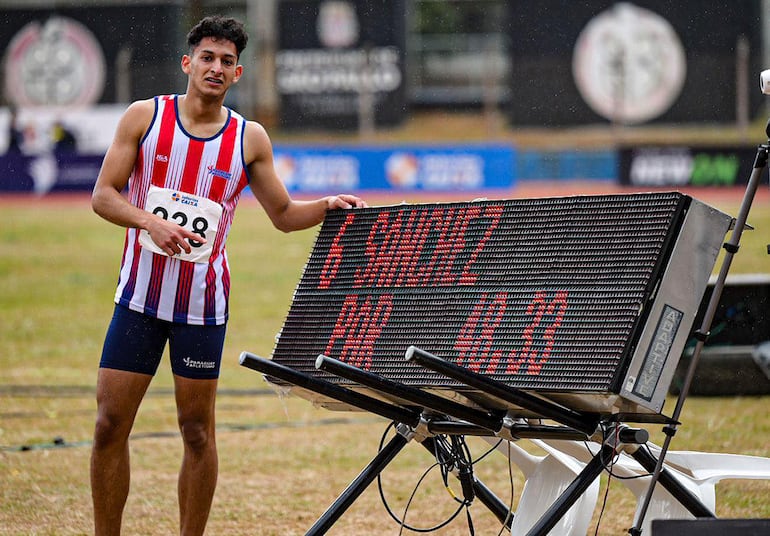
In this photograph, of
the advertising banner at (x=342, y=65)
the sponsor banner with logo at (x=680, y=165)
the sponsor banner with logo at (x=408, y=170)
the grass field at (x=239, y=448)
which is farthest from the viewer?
the advertising banner at (x=342, y=65)

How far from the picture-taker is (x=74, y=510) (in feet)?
22.7

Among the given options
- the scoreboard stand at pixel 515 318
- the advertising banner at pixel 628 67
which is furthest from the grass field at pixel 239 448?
the advertising banner at pixel 628 67

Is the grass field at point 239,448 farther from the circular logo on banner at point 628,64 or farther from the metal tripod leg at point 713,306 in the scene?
the circular logo on banner at point 628,64

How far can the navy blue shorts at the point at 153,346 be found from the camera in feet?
17.2

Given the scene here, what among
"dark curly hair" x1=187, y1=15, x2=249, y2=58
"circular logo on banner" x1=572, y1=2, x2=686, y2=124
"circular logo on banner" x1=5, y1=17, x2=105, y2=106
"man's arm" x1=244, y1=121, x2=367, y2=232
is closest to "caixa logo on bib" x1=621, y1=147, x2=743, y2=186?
"circular logo on banner" x1=572, y1=2, x2=686, y2=124

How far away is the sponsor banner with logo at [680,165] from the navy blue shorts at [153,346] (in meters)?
25.5

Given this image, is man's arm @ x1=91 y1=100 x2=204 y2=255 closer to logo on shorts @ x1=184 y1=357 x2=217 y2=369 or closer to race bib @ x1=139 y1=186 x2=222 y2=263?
race bib @ x1=139 y1=186 x2=222 y2=263

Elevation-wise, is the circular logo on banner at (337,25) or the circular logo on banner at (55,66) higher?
the circular logo on banner at (337,25)

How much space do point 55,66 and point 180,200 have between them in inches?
1427

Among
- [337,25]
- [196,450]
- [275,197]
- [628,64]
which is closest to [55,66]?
[337,25]

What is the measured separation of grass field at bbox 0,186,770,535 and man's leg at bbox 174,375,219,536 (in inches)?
15.3

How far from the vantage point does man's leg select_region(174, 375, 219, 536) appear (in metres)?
5.32

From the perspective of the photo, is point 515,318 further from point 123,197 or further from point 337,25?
point 337,25

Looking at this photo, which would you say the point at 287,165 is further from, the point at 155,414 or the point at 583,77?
the point at 155,414
